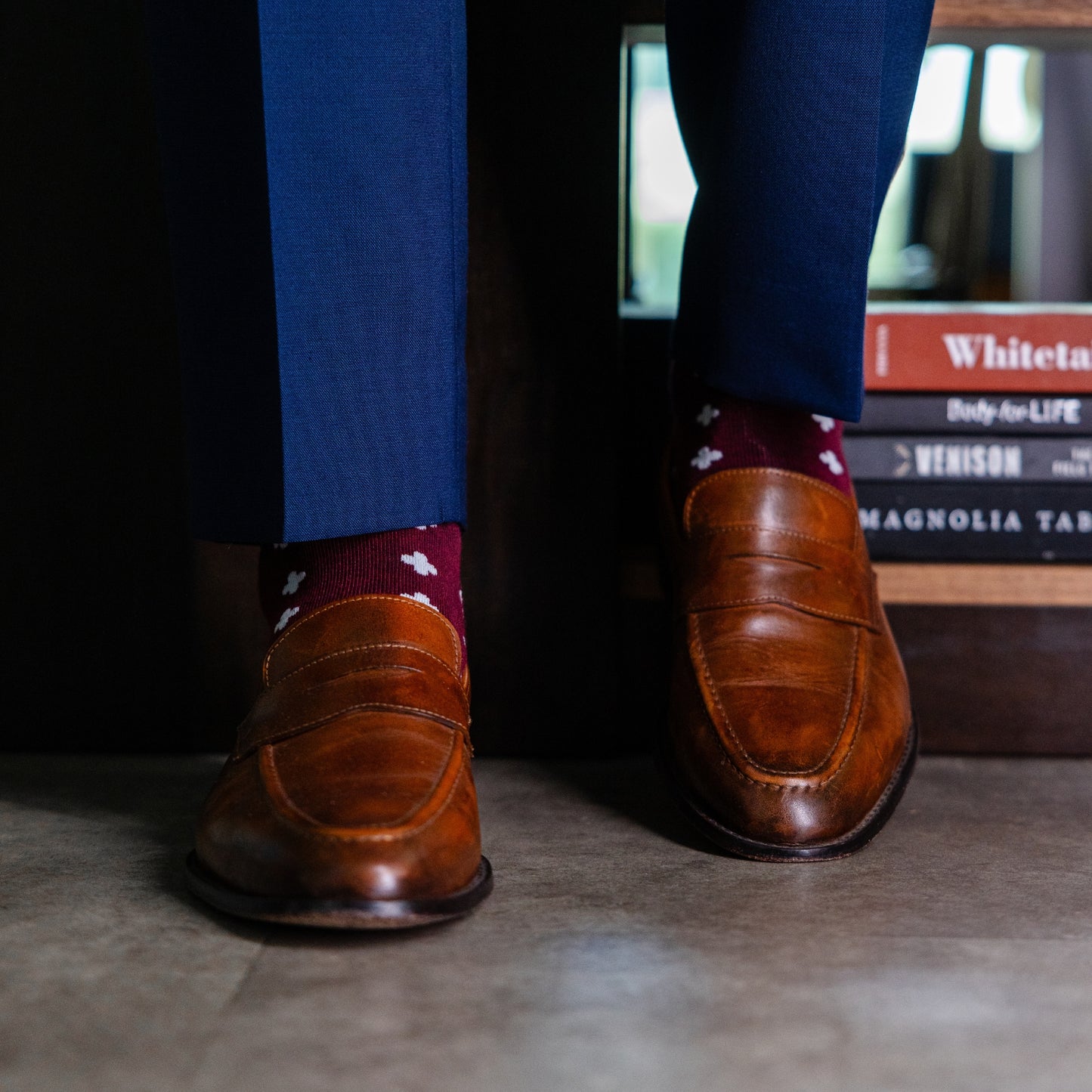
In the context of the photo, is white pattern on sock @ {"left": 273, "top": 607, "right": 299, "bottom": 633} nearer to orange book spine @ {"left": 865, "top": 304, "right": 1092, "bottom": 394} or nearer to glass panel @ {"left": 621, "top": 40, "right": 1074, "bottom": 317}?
orange book spine @ {"left": 865, "top": 304, "right": 1092, "bottom": 394}

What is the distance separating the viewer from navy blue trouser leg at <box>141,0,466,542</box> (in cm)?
53

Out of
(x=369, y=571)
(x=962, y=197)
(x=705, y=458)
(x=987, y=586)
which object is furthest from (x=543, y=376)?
(x=962, y=197)

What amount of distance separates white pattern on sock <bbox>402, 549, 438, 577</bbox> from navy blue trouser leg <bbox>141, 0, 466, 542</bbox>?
0.03m

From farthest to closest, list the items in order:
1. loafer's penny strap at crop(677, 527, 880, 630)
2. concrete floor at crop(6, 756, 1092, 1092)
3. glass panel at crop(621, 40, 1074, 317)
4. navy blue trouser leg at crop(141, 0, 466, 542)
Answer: glass panel at crop(621, 40, 1074, 317), loafer's penny strap at crop(677, 527, 880, 630), navy blue trouser leg at crop(141, 0, 466, 542), concrete floor at crop(6, 756, 1092, 1092)

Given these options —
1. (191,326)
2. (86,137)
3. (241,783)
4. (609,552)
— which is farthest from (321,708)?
(86,137)

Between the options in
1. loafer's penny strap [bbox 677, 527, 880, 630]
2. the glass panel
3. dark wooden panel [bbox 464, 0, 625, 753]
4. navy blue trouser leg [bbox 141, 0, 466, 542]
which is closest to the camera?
navy blue trouser leg [bbox 141, 0, 466, 542]

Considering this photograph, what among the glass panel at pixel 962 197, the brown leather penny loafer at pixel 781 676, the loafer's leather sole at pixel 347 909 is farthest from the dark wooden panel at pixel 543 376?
the glass panel at pixel 962 197

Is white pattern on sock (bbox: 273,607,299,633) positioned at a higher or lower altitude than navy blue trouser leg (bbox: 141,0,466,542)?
lower

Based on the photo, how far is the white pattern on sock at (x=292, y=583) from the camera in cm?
61

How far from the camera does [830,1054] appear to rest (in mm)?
387

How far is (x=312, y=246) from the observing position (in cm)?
54

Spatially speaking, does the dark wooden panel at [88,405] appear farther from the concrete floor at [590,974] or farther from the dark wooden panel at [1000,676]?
the dark wooden panel at [1000,676]

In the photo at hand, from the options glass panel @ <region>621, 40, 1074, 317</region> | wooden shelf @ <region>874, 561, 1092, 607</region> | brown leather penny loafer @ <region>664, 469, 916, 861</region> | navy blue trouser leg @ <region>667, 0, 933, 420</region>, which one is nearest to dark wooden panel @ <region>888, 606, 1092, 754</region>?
wooden shelf @ <region>874, 561, 1092, 607</region>

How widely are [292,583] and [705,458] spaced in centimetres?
27
